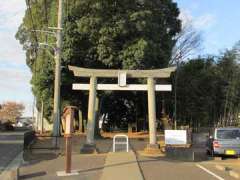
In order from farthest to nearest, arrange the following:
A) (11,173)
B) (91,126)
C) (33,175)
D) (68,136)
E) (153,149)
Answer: (91,126)
(153,149)
(68,136)
(33,175)
(11,173)

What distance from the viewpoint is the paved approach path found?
54.6 ft

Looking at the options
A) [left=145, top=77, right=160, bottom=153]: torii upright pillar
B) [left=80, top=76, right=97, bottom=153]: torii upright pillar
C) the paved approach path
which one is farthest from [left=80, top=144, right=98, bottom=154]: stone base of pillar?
the paved approach path

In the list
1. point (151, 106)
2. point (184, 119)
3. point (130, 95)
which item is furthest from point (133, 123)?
point (151, 106)

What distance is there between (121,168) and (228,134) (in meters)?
11.1

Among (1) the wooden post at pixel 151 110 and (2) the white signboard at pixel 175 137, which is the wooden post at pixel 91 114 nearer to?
(1) the wooden post at pixel 151 110

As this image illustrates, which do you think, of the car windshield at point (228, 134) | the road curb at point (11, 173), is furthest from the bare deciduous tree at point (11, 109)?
the road curb at point (11, 173)

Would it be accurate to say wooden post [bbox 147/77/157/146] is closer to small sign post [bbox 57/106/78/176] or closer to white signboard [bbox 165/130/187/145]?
white signboard [bbox 165/130/187/145]

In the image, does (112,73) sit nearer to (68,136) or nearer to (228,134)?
(228,134)

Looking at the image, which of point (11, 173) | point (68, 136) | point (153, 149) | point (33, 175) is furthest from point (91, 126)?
point (11, 173)

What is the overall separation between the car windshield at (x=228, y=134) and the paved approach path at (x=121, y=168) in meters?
7.19

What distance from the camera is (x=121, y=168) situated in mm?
18594

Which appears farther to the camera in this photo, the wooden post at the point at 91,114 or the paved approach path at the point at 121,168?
the wooden post at the point at 91,114

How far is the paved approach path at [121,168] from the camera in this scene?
16.6 m

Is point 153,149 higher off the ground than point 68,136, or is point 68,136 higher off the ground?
point 68,136
